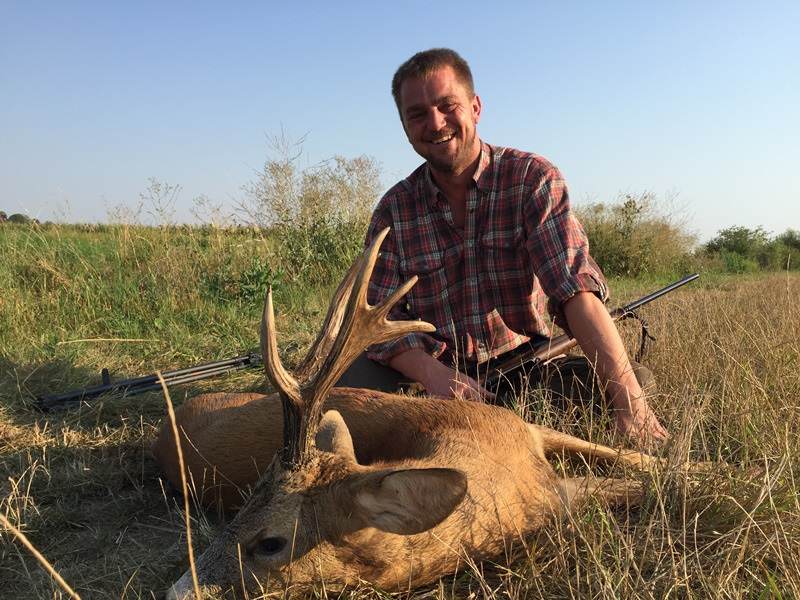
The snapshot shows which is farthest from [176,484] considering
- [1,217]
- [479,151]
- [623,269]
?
[623,269]

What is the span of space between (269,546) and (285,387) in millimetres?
525

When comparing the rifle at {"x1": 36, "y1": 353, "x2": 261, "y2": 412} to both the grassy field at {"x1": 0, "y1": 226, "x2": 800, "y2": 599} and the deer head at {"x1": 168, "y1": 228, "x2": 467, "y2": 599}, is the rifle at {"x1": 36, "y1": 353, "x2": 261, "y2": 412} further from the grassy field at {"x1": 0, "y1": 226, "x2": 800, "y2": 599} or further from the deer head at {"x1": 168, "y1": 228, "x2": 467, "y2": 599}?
the deer head at {"x1": 168, "y1": 228, "x2": 467, "y2": 599}

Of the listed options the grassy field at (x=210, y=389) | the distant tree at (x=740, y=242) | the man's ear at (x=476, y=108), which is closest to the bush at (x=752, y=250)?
the distant tree at (x=740, y=242)

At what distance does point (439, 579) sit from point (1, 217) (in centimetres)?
908

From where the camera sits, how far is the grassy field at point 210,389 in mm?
1969

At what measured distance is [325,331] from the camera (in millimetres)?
2004

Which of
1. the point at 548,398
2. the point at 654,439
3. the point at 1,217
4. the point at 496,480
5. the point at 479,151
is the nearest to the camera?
the point at 496,480

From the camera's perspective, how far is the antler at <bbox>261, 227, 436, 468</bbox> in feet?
6.23

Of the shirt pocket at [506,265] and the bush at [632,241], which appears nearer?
the shirt pocket at [506,265]

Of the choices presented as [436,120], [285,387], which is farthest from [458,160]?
[285,387]

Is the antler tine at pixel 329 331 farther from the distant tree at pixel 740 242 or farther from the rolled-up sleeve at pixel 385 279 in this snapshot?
the distant tree at pixel 740 242

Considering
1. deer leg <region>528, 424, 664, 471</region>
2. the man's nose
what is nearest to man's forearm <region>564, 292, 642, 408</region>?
deer leg <region>528, 424, 664, 471</region>

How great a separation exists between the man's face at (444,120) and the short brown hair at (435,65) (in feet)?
0.11

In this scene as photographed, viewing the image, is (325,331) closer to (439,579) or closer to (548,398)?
(439,579)
